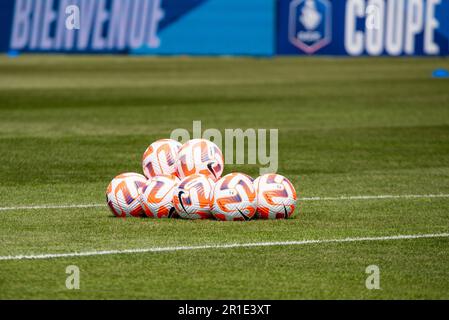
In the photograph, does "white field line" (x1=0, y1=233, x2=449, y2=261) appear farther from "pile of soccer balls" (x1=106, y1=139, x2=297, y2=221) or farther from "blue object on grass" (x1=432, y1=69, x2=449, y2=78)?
"blue object on grass" (x1=432, y1=69, x2=449, y2=78)

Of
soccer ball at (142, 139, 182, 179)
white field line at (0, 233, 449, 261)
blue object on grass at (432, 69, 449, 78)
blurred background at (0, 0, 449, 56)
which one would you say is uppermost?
blurred background at (0, 0, 449, 56)

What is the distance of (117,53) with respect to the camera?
5088 cm

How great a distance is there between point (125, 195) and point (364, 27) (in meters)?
35.9

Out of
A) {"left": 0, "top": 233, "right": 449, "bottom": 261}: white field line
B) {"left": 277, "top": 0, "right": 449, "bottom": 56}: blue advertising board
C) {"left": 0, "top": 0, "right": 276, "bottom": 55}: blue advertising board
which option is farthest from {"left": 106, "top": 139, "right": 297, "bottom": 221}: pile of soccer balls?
{"left": 0, "top": 0, "right": 276, "bottom": 55}: blue advertising board

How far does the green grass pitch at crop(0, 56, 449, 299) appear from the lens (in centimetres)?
984

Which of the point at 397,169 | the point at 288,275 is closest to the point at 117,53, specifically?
the point at 397,169

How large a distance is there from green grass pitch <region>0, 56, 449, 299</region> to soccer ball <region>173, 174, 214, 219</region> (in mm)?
163

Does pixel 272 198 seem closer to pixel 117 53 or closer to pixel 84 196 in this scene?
pixel 84 196

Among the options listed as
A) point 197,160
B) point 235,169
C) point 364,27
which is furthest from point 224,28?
point 197,160

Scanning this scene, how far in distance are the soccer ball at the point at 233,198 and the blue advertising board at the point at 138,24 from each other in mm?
36390

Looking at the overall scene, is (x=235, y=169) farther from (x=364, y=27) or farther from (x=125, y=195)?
(x=364, y=27)

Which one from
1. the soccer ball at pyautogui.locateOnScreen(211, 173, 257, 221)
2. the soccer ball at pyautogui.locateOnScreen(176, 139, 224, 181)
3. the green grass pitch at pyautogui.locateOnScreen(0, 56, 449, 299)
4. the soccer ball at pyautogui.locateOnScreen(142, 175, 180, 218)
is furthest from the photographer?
the soccer ball at pyautogui.locateOnScreen(176, 139, 224, 181)

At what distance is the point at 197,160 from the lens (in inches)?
531
